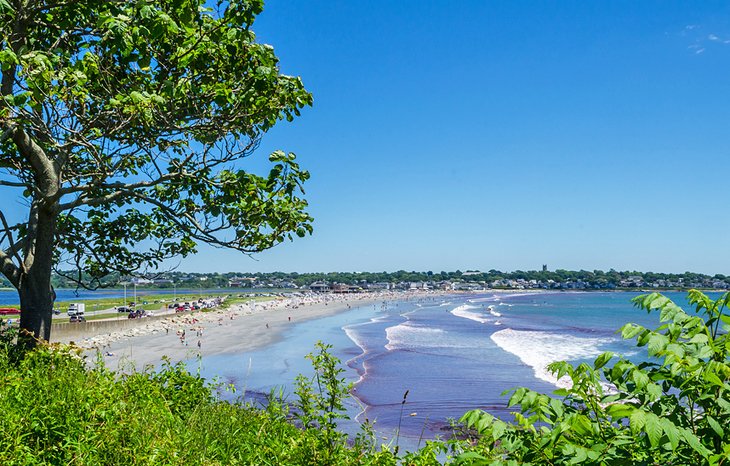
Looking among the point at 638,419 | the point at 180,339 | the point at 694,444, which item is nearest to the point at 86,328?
the point at 180,339

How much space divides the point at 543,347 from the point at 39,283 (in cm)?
3706

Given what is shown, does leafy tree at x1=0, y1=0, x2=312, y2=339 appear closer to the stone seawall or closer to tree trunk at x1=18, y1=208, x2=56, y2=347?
tree trunk at x1=18, y1=208, x2=56, y2=347

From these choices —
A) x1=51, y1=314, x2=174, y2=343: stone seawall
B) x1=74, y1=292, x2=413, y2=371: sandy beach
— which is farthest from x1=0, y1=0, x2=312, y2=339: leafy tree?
x1=51, y1=314, x2=174, y2=343: stone seawall

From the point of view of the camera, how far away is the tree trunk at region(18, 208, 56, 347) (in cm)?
844

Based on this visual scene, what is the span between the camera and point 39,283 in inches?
335

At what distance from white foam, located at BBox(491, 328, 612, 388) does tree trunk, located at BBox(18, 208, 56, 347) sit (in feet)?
73.1

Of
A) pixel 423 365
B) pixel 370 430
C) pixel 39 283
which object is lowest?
pixel 423 365

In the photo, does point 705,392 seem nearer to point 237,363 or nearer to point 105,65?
point 105,65

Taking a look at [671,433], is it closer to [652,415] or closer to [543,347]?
[652,415]

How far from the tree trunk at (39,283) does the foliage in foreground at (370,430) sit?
119cm

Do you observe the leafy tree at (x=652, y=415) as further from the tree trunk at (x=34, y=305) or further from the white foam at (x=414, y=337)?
the white foam at (x=414, y=337)

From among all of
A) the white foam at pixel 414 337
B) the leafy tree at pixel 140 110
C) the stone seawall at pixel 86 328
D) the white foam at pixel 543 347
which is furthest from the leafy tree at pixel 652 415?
the stone seawall at pixel 86 328

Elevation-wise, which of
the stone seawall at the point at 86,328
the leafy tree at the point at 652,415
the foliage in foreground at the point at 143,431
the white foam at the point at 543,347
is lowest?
the white foam at the point at 543,347

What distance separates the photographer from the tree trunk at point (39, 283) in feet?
27.7
